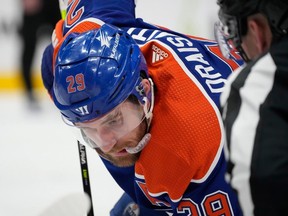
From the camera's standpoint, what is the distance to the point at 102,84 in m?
1.44

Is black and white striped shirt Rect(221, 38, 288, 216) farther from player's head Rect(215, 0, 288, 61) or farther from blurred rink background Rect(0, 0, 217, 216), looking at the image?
blurred rink background Rect(0, 0, 217, 216)

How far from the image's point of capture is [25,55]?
4062mm

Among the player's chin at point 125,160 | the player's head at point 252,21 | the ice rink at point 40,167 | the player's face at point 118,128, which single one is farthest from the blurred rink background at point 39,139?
the player's head at point 252,21

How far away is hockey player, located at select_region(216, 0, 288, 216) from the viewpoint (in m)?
0.90

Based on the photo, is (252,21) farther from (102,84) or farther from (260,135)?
(102,84)

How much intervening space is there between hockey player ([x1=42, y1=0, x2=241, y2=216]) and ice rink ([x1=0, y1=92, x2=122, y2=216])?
77 centimetres

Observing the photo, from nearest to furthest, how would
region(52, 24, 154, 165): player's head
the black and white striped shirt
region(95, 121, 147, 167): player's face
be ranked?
1. the black and white striped shirt
2. region(52, 24, 154, 165): player's head
3. region(95, 121, 147, 167): player's face

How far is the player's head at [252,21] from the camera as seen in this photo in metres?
0.99

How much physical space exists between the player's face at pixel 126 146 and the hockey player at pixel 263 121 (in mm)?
592

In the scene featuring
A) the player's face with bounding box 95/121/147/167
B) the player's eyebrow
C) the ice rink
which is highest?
the player's eyebrow

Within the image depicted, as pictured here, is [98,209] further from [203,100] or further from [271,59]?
[271,59]

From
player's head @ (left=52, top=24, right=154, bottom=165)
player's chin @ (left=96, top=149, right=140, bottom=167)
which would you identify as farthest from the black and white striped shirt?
player's chin @ (left=96, top=149, right=140, bottom=167)

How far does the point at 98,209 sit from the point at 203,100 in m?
0.90

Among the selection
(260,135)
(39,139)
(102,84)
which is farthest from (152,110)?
(39,139)
